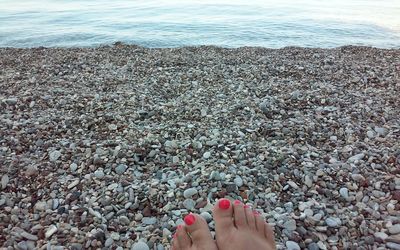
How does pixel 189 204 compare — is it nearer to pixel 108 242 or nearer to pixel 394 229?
pixel 108 242

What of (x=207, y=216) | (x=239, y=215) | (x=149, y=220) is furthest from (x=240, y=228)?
(x=149, y=220)

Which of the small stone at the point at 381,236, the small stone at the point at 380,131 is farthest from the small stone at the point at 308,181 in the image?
the small stone at the point at 380,131

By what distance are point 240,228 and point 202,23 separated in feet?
39.1

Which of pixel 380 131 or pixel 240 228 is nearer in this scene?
pixel 240 228

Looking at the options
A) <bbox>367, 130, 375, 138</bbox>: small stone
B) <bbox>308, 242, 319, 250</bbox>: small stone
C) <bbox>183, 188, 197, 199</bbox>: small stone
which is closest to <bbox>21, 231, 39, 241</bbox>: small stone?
<bbox>183, 188, 197, 199</bbox>: small stone

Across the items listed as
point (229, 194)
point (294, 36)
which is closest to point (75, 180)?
point (229, 194)

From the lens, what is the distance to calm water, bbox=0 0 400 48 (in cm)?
1046

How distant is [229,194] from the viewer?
2.48m

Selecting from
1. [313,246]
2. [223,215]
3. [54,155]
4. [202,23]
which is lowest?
[313,246]

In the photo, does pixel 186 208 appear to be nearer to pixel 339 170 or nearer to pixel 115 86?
pixel 339 170

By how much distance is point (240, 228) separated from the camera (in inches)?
84.1

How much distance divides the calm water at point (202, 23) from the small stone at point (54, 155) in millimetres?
7255

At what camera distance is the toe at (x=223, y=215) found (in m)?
2.13

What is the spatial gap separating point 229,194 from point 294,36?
9.57 m
